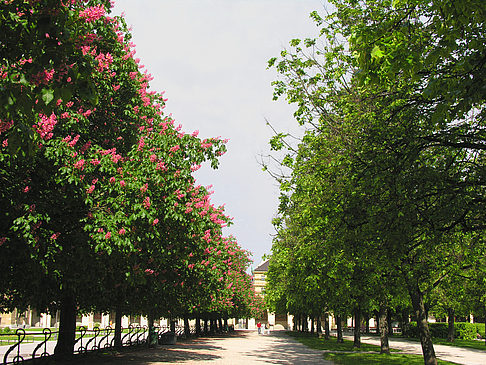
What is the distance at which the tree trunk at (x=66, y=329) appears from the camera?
1542cm

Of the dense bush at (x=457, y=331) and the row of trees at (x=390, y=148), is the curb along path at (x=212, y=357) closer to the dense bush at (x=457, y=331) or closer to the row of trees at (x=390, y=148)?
the row of trees at (x=390, y=148)

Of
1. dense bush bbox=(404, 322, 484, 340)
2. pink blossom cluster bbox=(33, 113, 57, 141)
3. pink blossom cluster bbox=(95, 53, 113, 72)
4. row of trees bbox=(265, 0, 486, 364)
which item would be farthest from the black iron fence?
dense bush bbox=(404, 322, 484, 340)

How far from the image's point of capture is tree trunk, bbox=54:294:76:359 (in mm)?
15423

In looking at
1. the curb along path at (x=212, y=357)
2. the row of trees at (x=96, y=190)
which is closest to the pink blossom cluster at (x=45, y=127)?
the row of trees at (x=96, y=190)

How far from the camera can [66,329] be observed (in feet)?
51.9

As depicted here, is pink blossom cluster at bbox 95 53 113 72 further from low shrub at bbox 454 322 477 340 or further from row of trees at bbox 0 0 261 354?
low shrub at bbox 454 322 477 340

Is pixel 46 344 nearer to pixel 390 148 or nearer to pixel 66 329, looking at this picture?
pixel 66 329

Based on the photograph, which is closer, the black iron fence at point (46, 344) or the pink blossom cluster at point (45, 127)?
the pink blossom cluster at point (45, 127)

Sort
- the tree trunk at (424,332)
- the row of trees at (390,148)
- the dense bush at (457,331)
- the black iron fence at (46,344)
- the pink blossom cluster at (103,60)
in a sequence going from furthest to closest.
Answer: the dense bush at (457,331), the tree trunk at (424,332), the black iron fence at (46,344), the pink blossom cluster at (103,60), the row of trees at (390,148)

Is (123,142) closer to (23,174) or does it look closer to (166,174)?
(166,174)

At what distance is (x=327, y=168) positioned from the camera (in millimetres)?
12547

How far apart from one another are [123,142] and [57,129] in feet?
11.2

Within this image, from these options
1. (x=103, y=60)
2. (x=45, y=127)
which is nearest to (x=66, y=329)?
(x=45, y=127)

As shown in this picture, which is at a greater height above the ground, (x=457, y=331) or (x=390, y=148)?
(x=390, y=148)
